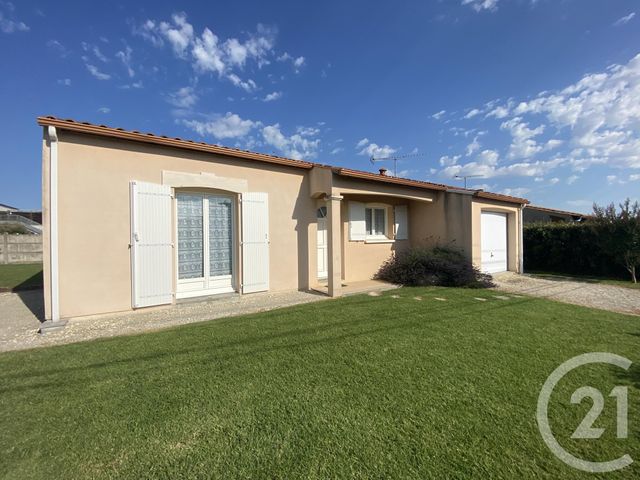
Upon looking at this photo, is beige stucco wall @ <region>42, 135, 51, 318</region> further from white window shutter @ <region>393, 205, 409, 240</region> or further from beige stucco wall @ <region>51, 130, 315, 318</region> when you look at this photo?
white window shutter @ <region>393, 205, 409, 240</region>

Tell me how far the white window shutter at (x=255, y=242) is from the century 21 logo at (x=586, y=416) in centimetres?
611

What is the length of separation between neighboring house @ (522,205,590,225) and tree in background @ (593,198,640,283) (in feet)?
17.9

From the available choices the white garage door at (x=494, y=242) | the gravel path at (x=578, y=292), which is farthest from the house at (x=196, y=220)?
the gravel path at (x=578, y=292)

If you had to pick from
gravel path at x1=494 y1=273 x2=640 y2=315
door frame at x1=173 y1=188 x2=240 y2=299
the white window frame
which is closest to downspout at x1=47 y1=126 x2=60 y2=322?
door frame at x1=173 y1=188 x2=240 y2=299

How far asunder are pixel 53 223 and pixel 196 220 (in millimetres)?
2548

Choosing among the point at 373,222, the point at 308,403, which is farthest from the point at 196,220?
the point at 373,222

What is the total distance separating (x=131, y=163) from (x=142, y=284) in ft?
8.44

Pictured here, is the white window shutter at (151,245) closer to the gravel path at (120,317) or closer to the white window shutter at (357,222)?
the gravel path at (120,317)

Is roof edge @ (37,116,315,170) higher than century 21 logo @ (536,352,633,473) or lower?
higher

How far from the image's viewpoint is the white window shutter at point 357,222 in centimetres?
964

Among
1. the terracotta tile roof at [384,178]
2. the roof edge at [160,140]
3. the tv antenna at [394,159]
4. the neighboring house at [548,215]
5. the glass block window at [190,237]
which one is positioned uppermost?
the tv antenna at [394,159]

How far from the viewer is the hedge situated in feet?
37.2

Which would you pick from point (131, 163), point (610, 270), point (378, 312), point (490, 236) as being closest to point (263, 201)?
point (131, 163)

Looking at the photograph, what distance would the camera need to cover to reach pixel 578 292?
822 centimetres
